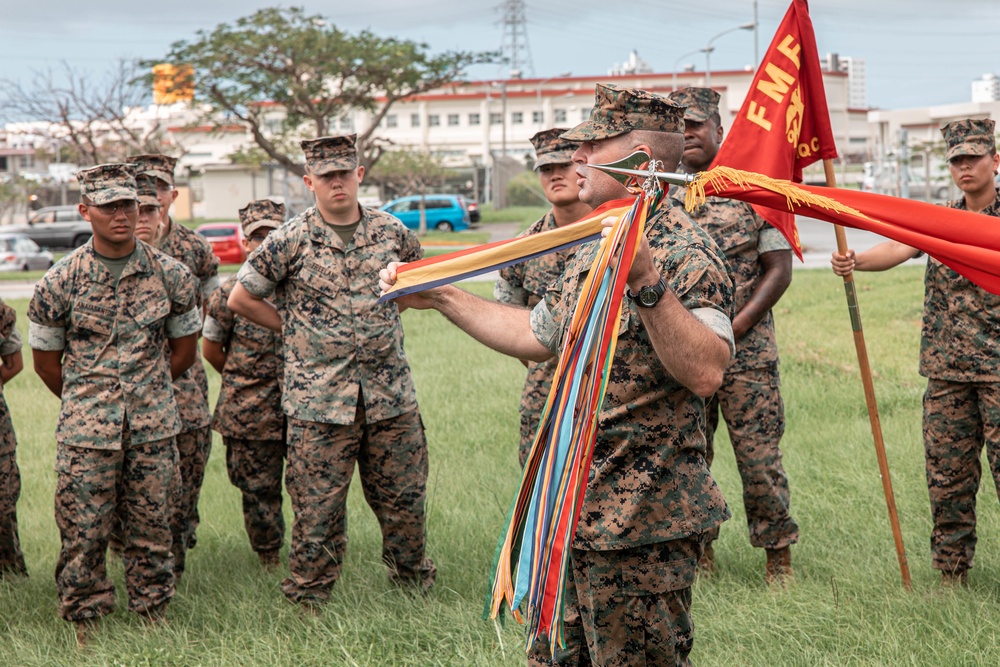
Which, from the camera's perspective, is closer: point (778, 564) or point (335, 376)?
point (335, 376)

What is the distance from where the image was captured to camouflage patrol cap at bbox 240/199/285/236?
614 centimetres

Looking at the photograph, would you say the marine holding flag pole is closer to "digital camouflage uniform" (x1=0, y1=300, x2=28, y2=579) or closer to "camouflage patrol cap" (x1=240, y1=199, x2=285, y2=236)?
"camouflage patrol cap" (x1=240, y1=199, x2=285, y2=236)

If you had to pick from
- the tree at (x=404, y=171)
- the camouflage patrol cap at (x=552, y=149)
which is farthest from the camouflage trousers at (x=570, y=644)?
the tree at (x=404, y=171)

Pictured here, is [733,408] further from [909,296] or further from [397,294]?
[909,296]

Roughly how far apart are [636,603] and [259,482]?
325cm

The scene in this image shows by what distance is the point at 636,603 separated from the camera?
3092 mm

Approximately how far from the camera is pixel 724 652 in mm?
4191

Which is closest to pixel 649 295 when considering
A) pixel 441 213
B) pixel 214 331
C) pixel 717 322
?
pixel 717 322

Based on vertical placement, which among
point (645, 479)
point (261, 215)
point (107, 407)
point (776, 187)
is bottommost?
point (107, 407)

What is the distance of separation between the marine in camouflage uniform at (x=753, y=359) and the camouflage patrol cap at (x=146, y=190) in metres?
2.74

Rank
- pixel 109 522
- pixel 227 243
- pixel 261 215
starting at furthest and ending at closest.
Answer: pixel 227 243
pixel 261 215
pixel 109 522

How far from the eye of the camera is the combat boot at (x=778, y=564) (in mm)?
5207

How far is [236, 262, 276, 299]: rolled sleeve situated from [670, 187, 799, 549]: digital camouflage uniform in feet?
6.45

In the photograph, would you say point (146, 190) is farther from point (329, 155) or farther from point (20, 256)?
point (20, 256)
